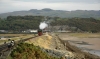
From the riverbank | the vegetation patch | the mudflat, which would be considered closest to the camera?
the vegetation patch

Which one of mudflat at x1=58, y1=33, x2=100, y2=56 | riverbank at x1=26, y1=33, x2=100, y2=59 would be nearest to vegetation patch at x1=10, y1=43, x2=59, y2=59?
riverbank at x1=26, y1=33, x2=100, y2=59

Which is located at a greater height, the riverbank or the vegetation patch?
the vegetation patch

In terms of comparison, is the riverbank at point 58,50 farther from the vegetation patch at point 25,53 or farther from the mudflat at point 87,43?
the vegetation patch at point 25,53

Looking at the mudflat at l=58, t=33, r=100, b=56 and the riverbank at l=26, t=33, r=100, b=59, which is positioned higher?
the riverbank at l=26, t=33, r=100, b=59

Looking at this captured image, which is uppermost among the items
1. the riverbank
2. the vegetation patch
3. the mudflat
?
the vegetation patch

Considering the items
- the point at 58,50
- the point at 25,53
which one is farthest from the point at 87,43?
the point at 25,53

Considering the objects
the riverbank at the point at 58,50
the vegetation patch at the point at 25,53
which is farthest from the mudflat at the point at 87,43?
the vegetation patch at the point at 25,53

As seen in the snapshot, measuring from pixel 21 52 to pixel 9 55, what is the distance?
217 cm

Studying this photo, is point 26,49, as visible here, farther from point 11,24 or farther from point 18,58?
point 11,24

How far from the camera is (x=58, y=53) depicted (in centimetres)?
3819

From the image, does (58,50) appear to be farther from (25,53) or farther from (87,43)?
(87,43)

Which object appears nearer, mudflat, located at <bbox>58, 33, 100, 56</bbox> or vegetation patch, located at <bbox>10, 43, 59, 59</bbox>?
vegetation patch, located at <bbox>10, 43, 59, 59</bbox>

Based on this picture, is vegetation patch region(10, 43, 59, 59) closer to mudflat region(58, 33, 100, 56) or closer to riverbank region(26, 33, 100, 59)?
riverbank region(26, 33, 100, 59)

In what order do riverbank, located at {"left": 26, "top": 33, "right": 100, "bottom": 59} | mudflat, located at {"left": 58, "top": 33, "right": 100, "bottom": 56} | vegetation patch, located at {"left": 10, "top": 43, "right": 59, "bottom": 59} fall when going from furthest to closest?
mudflat, located at {"left": 58, "top": 33, "right": 100, "bottom": 56}, riverbank, located at {"left": 26, "top": 33, "right": 100, "bottom": 59}, vegetation patch, located at {"left": 10, "top": 43, "right": 59, "bottom": 59}
